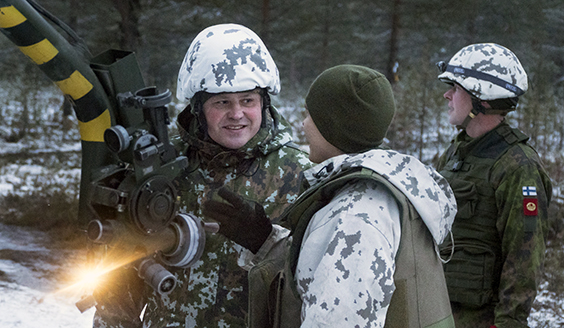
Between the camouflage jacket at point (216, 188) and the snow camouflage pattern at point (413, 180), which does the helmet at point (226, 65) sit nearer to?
the camouflage jacket at point (216, 188)

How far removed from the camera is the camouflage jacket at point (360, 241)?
143 centimetres

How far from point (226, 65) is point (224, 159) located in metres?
0.45

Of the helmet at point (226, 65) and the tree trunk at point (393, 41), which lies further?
the tree trunk at point (393, 41)

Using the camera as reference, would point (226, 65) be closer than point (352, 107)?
No

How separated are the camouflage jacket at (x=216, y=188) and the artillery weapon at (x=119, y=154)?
1.98 feet

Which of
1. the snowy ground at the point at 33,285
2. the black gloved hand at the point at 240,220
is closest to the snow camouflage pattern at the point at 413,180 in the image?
the black gloved hand at the point at 240,220

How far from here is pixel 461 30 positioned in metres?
19.4

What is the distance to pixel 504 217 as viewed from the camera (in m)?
3.24

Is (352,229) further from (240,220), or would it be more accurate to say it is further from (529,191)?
(529,191)

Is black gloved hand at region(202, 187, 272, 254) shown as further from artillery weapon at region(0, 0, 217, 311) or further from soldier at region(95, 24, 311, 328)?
soldier at region(95, 24, 311, 328)

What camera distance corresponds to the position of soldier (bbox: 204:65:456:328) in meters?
1.44

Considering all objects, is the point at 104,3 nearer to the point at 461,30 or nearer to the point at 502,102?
the point at 502,102

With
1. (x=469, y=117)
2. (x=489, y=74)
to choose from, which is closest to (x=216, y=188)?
(x=469, y=117)

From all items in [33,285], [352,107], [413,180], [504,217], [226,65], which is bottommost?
[33,285]
